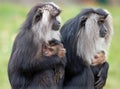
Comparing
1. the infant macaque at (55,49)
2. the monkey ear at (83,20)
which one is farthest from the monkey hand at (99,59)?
the infant macaque at (55,49)

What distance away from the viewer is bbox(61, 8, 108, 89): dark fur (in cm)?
664

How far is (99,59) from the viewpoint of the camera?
6.80m

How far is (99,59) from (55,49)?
570 mm

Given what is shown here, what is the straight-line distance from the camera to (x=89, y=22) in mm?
6680

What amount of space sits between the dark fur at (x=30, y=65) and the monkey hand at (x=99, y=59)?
1.35 ft

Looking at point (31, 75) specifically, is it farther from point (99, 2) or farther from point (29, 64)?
point (99, 2)

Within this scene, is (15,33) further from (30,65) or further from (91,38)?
(30,65)

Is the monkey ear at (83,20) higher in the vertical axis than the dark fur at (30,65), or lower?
higher

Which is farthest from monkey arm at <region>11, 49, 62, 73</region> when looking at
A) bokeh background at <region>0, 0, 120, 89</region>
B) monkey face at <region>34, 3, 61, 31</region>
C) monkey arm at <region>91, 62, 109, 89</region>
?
bokeh background at <region>0, 0, 120, 89</region>

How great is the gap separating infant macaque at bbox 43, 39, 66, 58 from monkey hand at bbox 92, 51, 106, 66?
0.46 metres

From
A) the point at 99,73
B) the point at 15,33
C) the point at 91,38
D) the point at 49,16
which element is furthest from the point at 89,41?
the point at 15,33

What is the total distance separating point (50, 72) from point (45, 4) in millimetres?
592

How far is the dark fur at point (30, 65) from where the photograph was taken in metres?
6.30

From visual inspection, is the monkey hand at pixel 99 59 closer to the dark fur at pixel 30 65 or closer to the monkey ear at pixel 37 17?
the dark fur at pixel 30 65
